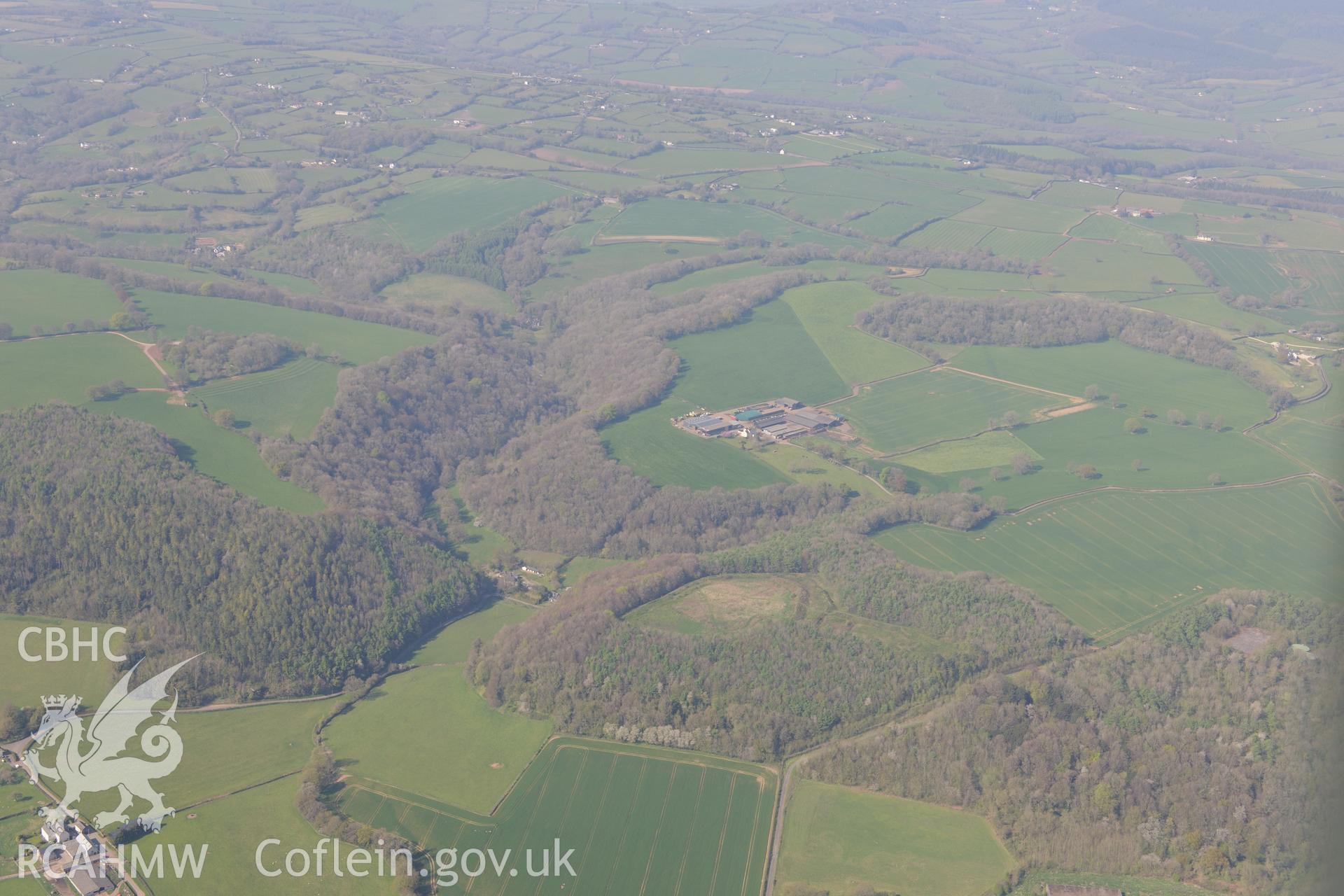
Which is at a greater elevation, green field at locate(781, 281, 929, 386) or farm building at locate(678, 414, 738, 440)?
green field at locate(781, 281, 929, 386)

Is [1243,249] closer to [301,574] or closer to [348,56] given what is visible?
[301,574]

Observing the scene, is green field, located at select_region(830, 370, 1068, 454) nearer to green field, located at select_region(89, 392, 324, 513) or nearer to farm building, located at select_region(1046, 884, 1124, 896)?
green field, located at select_region(89, 392, 324, 513)

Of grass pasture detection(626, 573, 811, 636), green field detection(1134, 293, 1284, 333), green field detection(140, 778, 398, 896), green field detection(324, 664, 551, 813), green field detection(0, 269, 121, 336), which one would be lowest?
green field detection(324, 664, 551, 813)

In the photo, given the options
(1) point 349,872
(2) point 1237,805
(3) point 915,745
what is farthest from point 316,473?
(2) point 1237,805

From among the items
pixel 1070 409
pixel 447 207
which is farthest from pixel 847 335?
pixel 447 207

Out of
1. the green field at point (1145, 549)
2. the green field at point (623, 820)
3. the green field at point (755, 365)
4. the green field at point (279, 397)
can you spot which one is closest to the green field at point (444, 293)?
the green field at point (755, 365)

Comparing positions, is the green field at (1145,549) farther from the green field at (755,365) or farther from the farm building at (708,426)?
the green field at (755,365)

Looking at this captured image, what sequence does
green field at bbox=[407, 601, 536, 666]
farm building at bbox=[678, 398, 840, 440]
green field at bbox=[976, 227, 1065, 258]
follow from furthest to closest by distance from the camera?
green field at bbox=[976, 227, 1065, 258] → farm building at bbox=[678, 398, 840, 440] → green field at bbox=[407, 601, 536, 666]

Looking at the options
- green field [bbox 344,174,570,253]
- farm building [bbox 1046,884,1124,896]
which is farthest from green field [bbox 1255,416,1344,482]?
green field [bbox 344,174,570,253]
